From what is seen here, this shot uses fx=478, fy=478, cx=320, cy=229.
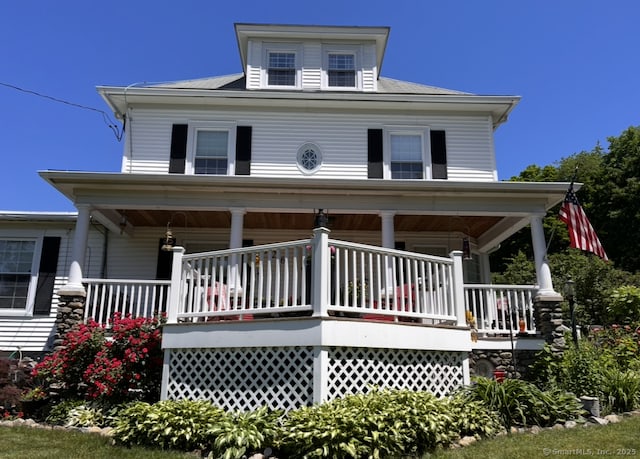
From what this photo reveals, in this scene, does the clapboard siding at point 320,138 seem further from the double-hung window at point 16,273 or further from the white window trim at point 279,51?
the double-hung window at point 16,273

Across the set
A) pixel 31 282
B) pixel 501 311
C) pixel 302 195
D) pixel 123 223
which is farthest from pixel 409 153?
pixel 31 282

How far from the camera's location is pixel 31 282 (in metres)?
10.4

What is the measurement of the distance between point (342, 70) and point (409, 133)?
273 cm

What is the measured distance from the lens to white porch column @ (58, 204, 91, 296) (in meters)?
8.46

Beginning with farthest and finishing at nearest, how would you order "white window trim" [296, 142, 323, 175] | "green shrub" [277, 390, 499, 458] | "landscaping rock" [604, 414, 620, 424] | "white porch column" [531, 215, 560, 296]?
"white window trim" [296, 142, 323, 175], "white porch column" [531, 215, 560, 296], "landscaping rock" [604, 414, 620, 424], "green shrub" [277, 390, 499, 458]

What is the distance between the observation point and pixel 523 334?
328 inches

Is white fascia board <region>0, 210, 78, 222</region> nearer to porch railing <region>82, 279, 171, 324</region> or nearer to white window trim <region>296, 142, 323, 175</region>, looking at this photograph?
porch railing <region>82, 279, 171, 324</region>

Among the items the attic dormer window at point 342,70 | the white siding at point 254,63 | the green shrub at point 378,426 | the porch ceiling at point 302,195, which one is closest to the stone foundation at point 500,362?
the porch ceiling at point 302,195

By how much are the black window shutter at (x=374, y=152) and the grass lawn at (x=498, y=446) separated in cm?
730

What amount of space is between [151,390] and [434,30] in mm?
10922

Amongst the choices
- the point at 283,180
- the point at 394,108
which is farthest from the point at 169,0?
the point at 394,108

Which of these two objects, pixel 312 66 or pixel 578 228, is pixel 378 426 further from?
pixel 312 66

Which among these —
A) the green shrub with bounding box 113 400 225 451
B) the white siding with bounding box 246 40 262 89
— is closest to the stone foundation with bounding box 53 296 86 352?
the green shrub with bounding box 113 400 225 451

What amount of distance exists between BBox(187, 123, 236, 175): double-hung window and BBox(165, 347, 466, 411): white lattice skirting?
6.32 metres
